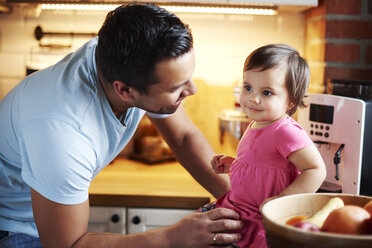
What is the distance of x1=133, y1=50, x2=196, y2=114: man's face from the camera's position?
40.6 inches

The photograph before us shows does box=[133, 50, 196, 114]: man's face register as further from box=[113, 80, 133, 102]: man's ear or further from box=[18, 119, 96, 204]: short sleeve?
box=[18, 119, 96, 204]: short sleeve

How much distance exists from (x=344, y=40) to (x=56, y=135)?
1254 millimetres

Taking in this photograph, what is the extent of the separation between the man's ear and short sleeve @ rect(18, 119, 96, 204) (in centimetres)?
15

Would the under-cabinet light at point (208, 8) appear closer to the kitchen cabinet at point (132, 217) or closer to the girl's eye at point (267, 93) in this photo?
the kitchen cabinet at point (132, 217)

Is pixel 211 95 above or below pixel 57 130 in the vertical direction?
below

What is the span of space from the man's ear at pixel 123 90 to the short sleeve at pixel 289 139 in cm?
38

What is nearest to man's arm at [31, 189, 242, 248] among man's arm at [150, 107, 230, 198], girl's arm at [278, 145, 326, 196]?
girl's arm at [278, 145, 326, 196]

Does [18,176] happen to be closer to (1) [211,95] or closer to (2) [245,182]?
(2) [245,182]

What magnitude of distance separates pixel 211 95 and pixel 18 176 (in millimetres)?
1163

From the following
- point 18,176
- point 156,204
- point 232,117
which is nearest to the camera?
point 18,176

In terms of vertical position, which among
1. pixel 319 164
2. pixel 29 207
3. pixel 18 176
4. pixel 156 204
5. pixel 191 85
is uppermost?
pixel 191 85

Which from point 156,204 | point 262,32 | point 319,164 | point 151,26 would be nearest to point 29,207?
point 156,204

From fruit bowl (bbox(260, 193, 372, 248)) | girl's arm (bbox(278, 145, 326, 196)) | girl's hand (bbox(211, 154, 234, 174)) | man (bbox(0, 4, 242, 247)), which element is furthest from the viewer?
girl's hand (bbox(211, 154, 234, 174))

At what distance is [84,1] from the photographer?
181 cm
